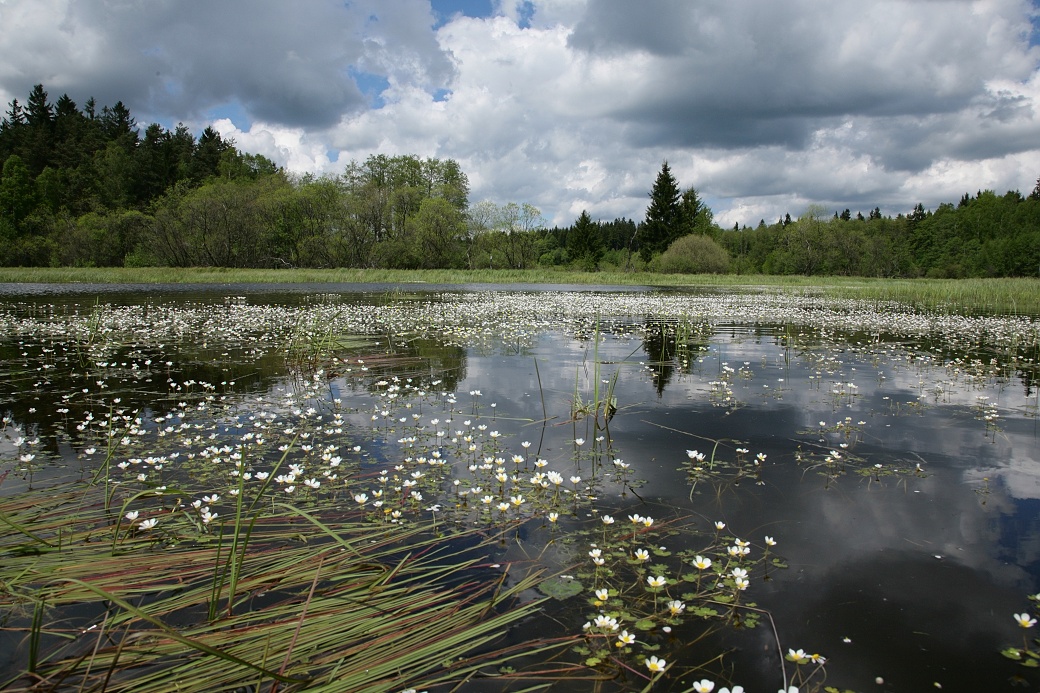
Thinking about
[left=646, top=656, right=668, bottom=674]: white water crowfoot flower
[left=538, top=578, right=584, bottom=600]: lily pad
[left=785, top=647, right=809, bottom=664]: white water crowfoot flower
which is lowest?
[left=538, top=578, right=584, bottom=600]: lily pad

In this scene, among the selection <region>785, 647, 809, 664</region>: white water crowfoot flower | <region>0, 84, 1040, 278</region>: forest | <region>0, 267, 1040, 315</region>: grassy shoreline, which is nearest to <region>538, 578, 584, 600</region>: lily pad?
<region>785, 647, 809, 664</region>: white water crowfoot flower

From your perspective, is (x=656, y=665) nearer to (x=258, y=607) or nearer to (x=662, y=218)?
(x=258, y=607)

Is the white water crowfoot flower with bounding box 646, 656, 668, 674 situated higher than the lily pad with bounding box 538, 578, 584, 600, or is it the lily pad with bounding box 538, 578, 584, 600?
the white water crowfoot flower with bounding box 646, 656, 668, 674

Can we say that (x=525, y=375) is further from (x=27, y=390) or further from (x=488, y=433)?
(x=27, y=390)

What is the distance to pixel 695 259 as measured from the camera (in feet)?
252

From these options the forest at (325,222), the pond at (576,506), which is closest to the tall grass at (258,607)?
the pond at (576,506)

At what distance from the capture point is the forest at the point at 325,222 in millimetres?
69000

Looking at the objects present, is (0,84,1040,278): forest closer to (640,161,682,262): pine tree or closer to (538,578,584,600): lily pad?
(640,161,682,262): pine tree

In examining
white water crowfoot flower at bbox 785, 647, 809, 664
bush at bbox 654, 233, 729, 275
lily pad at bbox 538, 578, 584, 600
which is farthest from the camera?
bush at bbox 654, 233, 729, 275

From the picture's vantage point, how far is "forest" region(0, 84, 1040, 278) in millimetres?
69000

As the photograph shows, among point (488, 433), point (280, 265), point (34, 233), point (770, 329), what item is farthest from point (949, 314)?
point (34, 233)

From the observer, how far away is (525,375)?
425 inches

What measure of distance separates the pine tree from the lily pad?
91276 millimetres

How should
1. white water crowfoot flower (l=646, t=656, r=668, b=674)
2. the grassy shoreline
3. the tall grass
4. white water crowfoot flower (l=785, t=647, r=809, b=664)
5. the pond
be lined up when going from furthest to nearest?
the grassy shoreline, the pond, white water crowfoot flower (l=785, t=647, r=809, b=664), white water crowfoot flower (l=646, t=656, r=668, b=674), the tall grass
